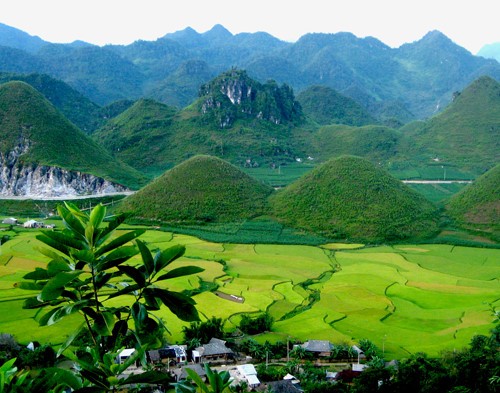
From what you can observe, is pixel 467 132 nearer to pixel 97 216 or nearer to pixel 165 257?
pixel 165 257

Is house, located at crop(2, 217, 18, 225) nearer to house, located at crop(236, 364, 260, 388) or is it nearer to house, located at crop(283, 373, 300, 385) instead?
house, located at crop(236, 364, 260, 388)

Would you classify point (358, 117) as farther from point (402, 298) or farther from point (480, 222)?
point (402, 298)

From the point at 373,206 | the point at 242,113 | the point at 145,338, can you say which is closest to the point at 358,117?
the point at 242,113

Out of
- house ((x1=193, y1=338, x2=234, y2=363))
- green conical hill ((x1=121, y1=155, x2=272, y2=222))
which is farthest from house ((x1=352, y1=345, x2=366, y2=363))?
green conical hill ((x1=121, y1=155, x2=272, y2=222))

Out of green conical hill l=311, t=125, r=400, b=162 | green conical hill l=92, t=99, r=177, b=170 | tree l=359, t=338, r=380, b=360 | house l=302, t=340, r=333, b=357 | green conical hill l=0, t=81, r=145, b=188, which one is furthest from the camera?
green conical hill l=311, t=125, r=400, b=162

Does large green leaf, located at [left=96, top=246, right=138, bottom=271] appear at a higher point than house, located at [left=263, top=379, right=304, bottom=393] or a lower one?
higher

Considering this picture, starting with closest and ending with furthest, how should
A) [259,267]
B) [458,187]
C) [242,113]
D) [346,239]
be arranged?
[259,267], [346,239], [458,187], [242,113]
